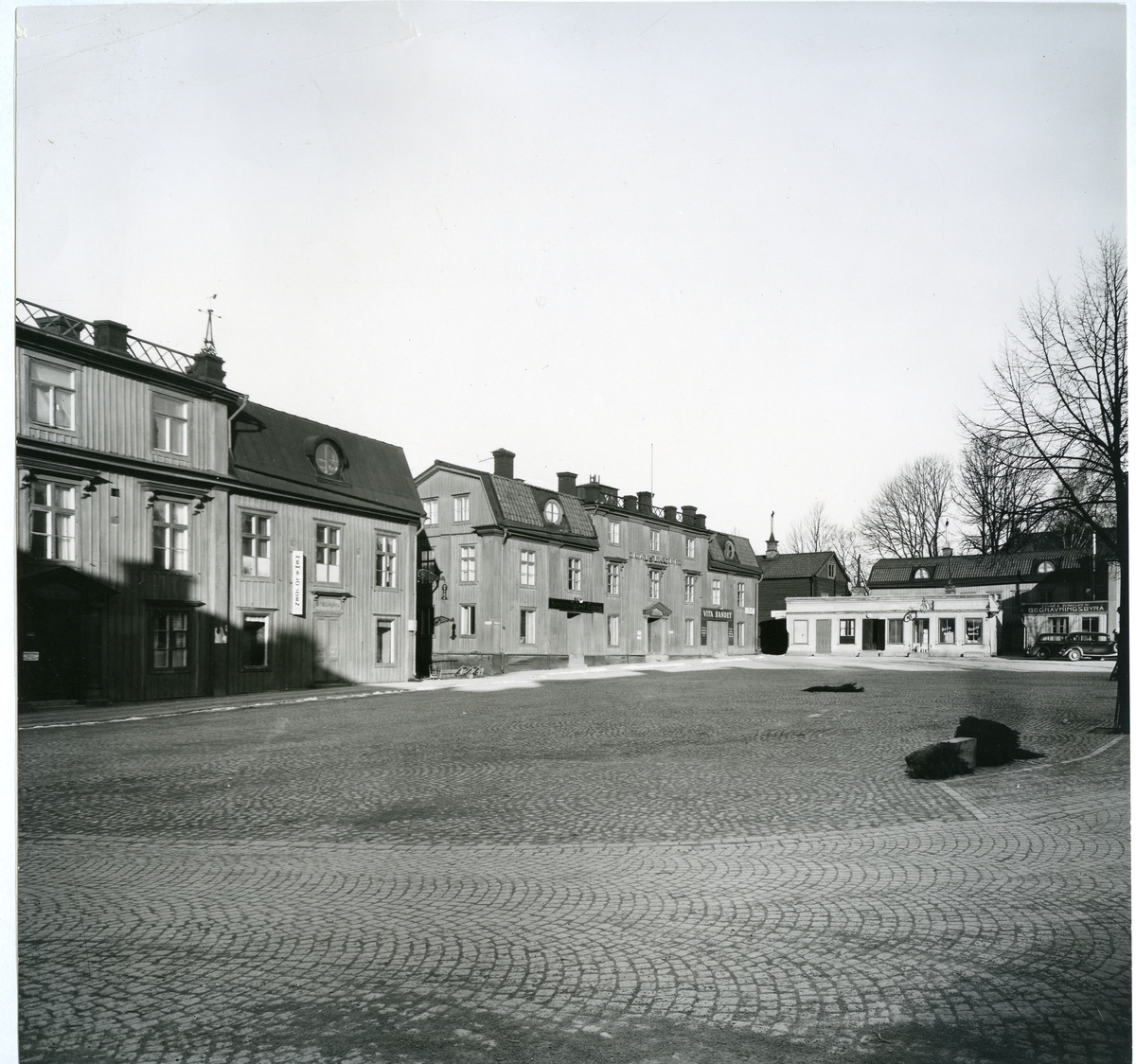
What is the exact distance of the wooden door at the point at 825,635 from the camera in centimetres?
5281

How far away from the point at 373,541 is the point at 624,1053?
23.8m

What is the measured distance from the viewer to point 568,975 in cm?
496

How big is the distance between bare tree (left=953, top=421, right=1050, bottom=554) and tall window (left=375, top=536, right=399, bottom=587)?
730 inches

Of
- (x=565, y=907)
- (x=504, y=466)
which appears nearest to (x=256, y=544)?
(x=504, y=466)

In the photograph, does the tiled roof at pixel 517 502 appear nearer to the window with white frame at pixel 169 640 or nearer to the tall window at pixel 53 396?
the window with white frame at pixel 169 640

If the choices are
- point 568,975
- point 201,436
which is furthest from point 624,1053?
point 201,436

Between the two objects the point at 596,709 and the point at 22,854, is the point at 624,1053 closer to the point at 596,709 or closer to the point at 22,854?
the point at 22,854

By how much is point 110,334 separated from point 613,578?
116 ft

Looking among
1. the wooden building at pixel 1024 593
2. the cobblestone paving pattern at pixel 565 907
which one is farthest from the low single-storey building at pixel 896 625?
the cobblestone paving pattern at pixel 565 907

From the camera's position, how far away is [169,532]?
13.5 meters

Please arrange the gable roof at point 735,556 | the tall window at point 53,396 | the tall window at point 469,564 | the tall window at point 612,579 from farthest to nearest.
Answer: the gable roof at point 735,556 → the tall window at point 612,579 → the tall window at point 469,564 → the tall window at point 53,396

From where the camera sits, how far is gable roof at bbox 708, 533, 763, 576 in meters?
52.7

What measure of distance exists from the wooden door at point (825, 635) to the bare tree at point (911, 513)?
31.8 meters

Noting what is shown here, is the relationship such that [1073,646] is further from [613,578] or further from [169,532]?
[169,532]
